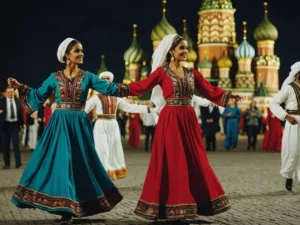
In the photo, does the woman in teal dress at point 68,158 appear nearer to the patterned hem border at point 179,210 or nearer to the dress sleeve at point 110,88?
the dress sleeve at point 110,88

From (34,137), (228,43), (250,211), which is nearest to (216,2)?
(228,43)

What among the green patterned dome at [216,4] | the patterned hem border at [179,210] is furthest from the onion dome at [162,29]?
the patterned hem border at [179,210]

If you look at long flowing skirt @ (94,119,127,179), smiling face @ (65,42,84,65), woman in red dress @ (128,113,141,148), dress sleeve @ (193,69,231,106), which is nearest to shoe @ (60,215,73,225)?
smiling face @ (65,42,84,65)

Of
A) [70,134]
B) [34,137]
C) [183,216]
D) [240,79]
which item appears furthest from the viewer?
[240,79]

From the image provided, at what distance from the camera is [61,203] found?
271 inches

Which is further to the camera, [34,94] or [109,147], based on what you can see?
[109,147]

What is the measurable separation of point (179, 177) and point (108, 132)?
16.5ft

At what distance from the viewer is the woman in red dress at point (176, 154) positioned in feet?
22.6

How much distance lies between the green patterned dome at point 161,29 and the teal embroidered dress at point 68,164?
67.2 m

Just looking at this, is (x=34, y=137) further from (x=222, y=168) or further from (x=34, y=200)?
(x=34, y=200)

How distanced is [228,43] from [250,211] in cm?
6914

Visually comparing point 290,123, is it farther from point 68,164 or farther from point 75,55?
point 68,164

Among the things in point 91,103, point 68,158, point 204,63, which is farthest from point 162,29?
point 68,158

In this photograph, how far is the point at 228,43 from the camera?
76.0m
